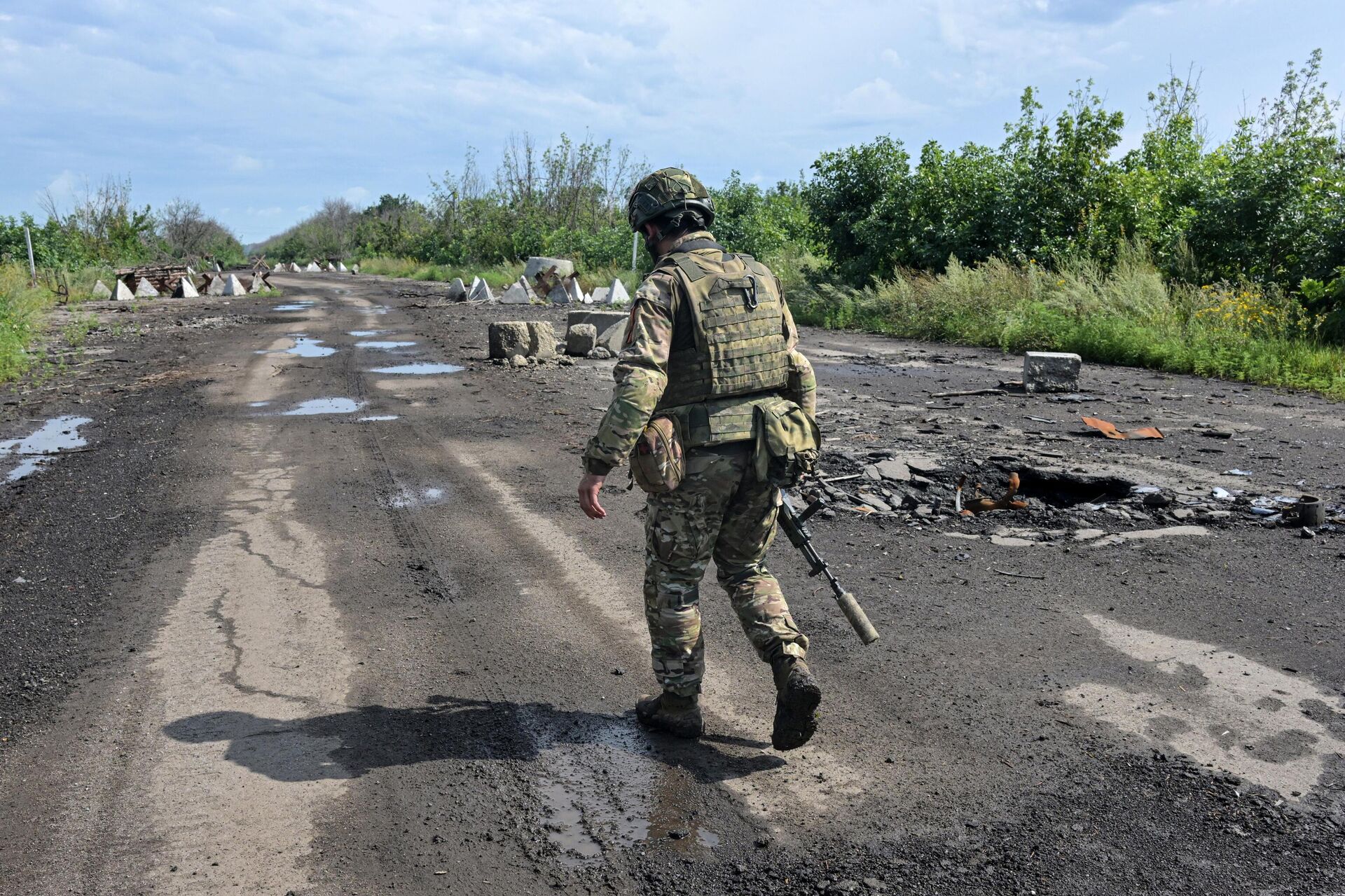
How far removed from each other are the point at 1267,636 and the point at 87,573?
5733 mm

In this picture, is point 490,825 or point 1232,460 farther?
point 1232,460

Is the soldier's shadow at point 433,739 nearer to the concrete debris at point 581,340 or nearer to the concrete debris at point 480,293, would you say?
the concrete debris at point 581,340

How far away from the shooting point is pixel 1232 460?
7.48 metres

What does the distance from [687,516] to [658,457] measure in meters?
0.24

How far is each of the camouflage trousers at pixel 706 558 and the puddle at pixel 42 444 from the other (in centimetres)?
594

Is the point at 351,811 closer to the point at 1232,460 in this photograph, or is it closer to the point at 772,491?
the point at 772,491

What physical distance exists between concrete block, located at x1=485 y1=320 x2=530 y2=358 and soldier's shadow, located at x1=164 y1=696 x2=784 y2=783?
9.89 m

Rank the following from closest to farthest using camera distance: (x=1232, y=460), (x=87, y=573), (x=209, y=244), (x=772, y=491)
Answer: (x=772, y=491)
(x=87, y=573)
(x=1232, y=460)
(x=209, y=244)

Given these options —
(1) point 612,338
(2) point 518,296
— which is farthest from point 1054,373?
(2) point 518,296

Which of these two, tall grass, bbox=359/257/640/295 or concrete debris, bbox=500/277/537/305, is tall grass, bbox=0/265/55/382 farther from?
tall grass, bbox=359/257/640/295

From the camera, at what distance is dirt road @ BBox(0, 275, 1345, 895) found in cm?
266

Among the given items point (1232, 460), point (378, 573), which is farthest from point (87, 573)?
point (1232, 460)

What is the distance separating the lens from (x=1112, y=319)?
14492 millimetres

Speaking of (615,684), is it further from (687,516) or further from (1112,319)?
(1112,319)
